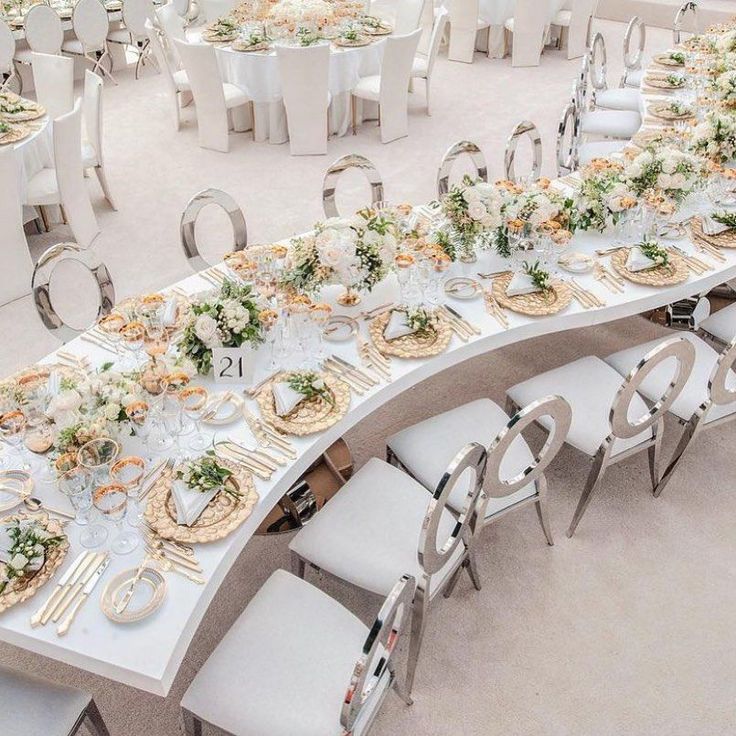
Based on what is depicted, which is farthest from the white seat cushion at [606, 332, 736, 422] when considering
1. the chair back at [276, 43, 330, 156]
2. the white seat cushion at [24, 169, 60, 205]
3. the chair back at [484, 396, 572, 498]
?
the chair back at [276, 43, 330, 156]

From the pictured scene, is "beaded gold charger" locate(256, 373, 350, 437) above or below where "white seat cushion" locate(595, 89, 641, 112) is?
below

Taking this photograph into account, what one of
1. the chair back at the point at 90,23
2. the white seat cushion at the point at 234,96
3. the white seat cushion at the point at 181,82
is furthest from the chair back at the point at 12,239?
the chair back at the point at 90,23

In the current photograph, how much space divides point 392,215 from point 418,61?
4.29 metres

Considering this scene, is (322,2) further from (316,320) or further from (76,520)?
(76,520)

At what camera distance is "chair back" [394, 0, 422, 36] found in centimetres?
685

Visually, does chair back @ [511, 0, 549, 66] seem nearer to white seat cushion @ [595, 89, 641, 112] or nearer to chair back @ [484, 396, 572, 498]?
white seat cushion @ [595, 89, 641, 112]

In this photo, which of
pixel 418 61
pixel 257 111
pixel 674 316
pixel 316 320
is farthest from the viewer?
pixel 418 61

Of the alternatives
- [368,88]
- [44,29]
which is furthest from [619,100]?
[44,29]

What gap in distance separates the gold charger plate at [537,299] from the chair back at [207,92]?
11.9ft

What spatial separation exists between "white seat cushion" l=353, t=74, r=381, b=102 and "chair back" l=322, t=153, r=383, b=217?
2.74 m

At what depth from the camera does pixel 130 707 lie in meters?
2.26

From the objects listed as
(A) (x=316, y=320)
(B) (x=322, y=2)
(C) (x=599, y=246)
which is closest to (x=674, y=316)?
(C) (x=599, y=246)

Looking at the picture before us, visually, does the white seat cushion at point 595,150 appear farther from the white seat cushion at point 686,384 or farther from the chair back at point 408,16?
the chair back at point 408,16

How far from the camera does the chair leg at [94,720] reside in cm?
183
